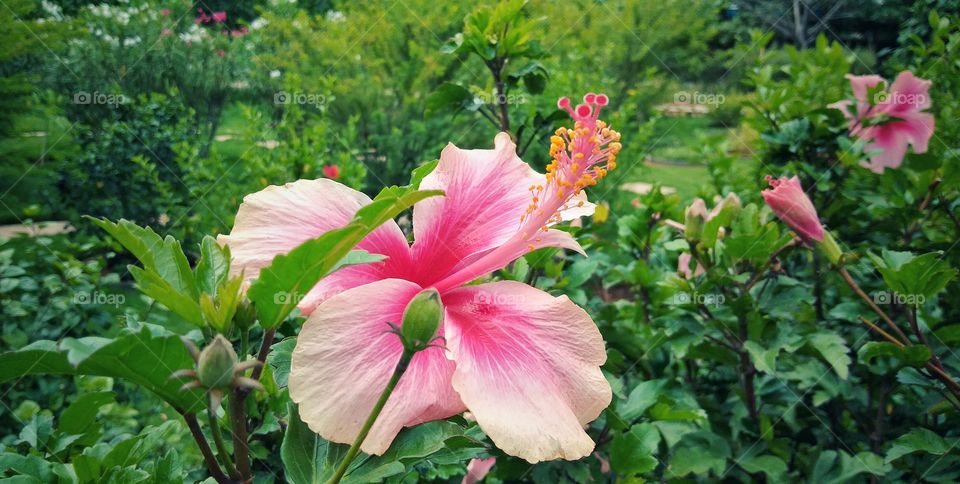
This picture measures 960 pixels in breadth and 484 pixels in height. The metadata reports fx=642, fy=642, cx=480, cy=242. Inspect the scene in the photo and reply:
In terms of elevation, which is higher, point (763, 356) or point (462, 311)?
point (462, 311)

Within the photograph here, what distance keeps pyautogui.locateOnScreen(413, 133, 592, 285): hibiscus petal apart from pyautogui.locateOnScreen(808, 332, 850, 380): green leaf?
0.80 meters

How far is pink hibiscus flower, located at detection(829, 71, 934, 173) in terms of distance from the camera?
183cm

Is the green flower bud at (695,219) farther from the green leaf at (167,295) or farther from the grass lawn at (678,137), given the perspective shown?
the grass lawn at (678,137)

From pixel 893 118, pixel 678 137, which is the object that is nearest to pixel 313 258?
pixel 893 118

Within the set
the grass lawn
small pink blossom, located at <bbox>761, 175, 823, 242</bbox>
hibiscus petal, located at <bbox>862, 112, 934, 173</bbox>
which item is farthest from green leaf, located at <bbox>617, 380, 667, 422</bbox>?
the grass lawn

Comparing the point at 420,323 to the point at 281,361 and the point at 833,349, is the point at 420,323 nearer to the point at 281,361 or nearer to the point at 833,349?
the point at 281,361

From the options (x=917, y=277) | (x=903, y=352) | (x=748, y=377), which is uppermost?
(x=917, y=277)

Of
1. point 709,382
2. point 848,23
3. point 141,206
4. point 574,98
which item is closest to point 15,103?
point 141,206

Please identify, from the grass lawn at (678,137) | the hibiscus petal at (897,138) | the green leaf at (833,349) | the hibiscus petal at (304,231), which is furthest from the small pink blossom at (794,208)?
the grass lawn at (678,137)

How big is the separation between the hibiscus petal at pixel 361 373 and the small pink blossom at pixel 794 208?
2.80 feet

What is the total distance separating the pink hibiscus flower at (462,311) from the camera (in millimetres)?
642

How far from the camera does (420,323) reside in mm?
603

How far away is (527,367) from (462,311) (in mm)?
106

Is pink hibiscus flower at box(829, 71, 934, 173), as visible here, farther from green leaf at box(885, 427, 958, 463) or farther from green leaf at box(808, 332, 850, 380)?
green leaf at box(885, 427, 958, 463)
